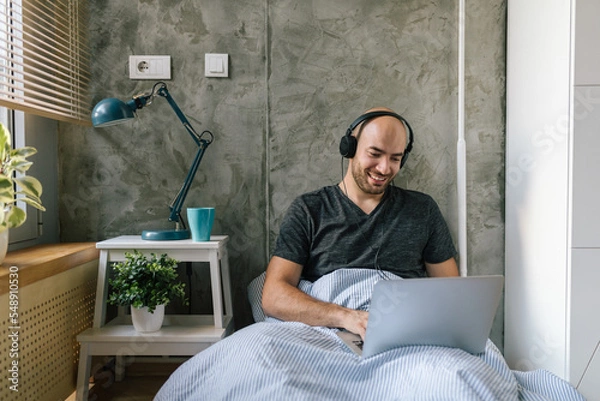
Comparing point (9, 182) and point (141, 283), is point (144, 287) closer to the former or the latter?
point (141, 283)

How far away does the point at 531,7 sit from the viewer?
5.79 feet

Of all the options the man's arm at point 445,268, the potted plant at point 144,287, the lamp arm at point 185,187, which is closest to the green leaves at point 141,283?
the potted plant at point 144,287

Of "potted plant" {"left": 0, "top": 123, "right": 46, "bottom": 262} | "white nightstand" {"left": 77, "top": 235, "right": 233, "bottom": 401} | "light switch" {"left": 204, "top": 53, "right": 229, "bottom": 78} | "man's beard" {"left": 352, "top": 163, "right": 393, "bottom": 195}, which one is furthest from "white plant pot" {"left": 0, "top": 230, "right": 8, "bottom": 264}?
"man's beard" {"left": 352, "top": 163, "right": 393, "bottom": 195}

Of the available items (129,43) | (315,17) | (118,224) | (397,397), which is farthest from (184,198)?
(397,397)

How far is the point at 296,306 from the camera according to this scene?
1.58 meters

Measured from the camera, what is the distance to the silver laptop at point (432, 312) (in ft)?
3.70

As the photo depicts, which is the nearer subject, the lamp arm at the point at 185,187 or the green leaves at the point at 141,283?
the green leaves at the point at 141,283

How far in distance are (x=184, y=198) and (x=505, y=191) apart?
122cm

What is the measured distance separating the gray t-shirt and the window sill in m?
0.67

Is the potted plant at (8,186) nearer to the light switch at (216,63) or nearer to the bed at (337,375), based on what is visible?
the bed at (337,375)

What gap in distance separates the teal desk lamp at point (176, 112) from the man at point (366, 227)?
0.39m

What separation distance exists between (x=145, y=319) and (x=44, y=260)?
362mm

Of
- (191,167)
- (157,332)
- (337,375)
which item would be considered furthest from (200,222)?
(337,375)

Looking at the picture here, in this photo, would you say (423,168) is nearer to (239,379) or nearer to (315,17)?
(315,17)
